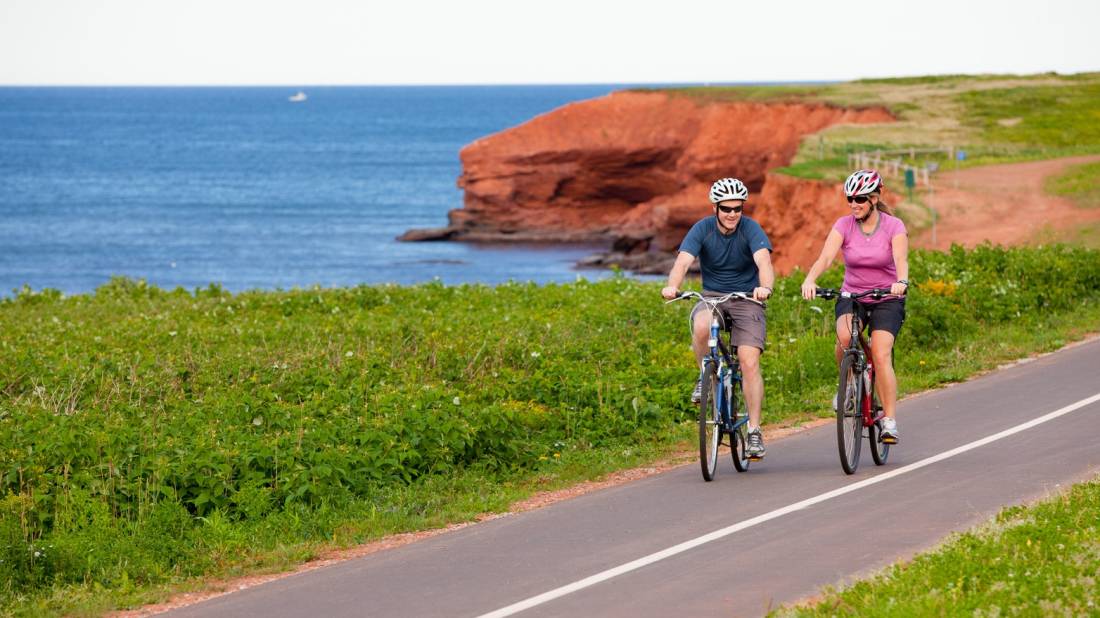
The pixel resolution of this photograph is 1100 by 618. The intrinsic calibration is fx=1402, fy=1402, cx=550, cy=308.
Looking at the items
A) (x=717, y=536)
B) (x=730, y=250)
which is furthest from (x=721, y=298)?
(x=717, y=536)

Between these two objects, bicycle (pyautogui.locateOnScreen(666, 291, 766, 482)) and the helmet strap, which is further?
the helmet strap

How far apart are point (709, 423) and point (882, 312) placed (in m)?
1.63

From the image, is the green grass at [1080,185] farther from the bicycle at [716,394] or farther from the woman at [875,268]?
the bicycle at [716,394]

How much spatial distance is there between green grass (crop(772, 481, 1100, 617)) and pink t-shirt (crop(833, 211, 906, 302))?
9.43ft

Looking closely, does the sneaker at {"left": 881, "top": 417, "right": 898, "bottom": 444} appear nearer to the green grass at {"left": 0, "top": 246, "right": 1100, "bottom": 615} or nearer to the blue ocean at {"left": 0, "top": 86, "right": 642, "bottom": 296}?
the green grass at {"left": 0, "top": 246, "right": 1100, "bottom": 615}

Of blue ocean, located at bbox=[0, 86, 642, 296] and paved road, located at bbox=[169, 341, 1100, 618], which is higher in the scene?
paved road, located at bbox=[169, 341, 1100, 618]

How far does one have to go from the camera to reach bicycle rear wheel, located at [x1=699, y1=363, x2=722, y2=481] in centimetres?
1045

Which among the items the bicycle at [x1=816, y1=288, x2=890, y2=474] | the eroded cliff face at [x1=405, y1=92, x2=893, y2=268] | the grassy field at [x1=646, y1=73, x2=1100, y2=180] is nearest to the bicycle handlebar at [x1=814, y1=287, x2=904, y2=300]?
the bicycle at [x1=816, y1=288, x2=890, y2=474]

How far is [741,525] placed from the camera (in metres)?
9.45

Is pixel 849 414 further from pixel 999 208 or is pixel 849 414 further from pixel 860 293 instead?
pixel 999 208

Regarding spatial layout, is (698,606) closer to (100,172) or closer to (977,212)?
(977,212)

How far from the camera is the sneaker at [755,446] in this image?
1104cm

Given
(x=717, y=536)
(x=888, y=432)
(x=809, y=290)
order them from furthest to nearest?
(x=888, y=432) → (x=809, y=290) → (x=717, y=536)

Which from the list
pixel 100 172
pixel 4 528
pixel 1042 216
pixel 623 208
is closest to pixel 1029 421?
pixel 4 528
